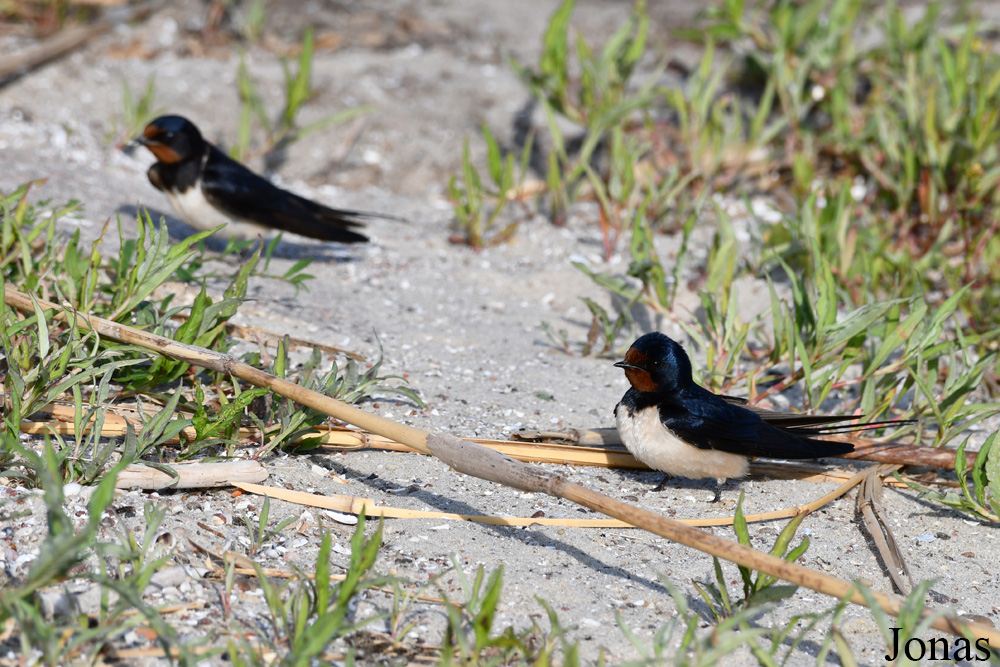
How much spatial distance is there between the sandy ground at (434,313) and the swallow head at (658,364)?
34 centimetres

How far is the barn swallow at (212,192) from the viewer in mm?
4324

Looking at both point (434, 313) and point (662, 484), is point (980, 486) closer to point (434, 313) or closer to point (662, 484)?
point (662, 484)

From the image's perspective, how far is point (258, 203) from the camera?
4398mm

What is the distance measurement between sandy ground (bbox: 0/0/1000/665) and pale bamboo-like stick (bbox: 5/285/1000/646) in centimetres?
22

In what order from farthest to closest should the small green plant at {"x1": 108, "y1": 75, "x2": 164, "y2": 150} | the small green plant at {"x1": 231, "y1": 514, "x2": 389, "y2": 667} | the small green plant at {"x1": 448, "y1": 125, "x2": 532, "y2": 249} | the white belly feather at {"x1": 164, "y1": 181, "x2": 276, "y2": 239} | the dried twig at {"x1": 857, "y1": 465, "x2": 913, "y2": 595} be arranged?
the small green plant at {"x1": 108, "y1": 75, "x2": 164, "y2": 150}
the small green plant at {"x1": 448, "y1": 125, "x2": 532, "y2": 249}
the white belly feather at {"x1": 164, "y1": 181, "x2": 276, "y2": 239}
the dried twig at {"x1": 857, "y1": 465, "x2": 913, "y2": 595}
the small green plant at {"x1": 231, "y1": 514, "x2": 389, "y2": 667}

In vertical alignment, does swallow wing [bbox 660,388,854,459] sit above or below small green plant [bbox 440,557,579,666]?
above

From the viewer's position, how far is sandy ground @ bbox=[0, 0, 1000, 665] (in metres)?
2.18

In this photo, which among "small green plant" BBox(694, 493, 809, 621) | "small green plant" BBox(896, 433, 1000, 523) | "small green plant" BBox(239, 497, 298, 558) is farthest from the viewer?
"small green plant" BBox(896, 433, 1000, 523)

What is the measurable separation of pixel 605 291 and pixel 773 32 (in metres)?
2.27

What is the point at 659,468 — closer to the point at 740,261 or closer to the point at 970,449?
the point at 970,449

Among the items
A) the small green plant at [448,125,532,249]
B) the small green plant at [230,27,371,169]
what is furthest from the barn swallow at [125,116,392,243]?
the small green plant at [230,27,371,169]

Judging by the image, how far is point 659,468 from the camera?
273 centimetres

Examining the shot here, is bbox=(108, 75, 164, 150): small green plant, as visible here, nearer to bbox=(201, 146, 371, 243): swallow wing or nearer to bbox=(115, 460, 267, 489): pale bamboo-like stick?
bbox=(201, 146, 371, 243): swallow wing

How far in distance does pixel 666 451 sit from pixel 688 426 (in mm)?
96
